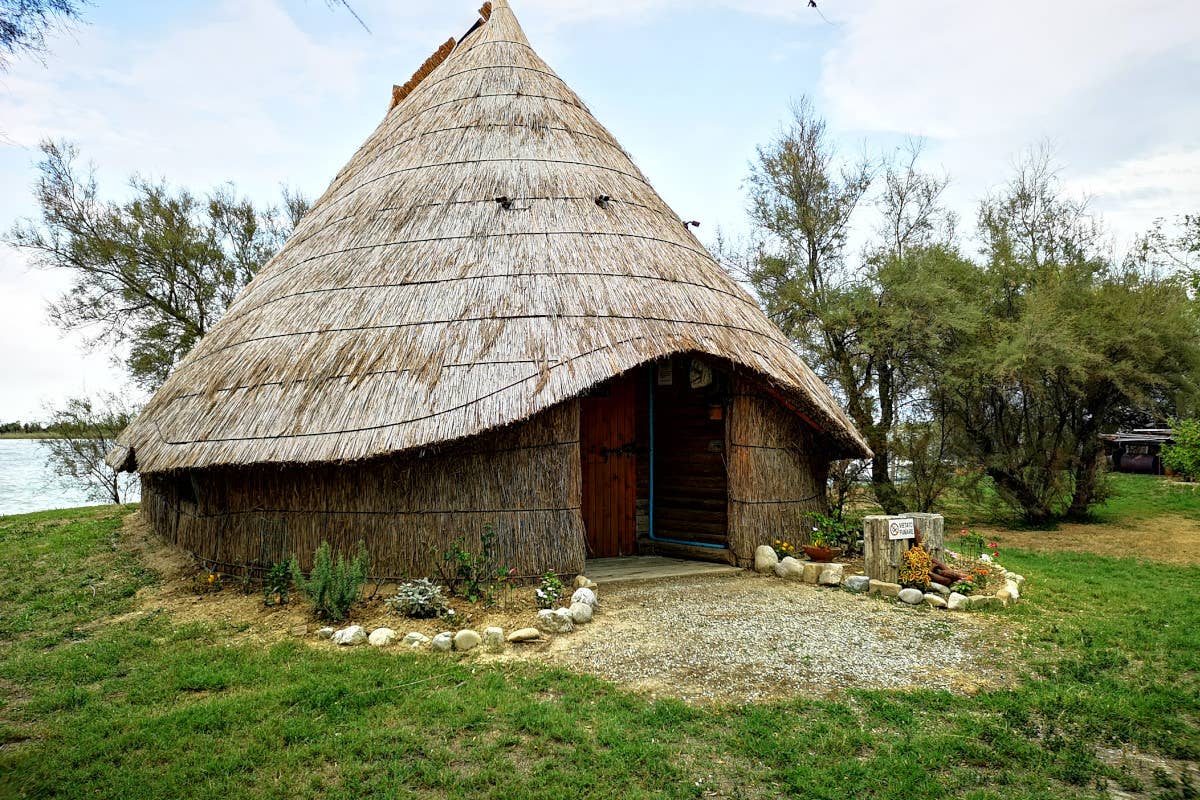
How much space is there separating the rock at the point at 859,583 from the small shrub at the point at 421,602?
164 inches

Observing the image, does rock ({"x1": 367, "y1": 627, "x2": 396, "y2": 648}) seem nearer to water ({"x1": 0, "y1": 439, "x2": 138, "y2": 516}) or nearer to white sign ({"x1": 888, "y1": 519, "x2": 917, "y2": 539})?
white sign ({"x1": 888, "y1": 519, "x2": 917, "y2": 539})

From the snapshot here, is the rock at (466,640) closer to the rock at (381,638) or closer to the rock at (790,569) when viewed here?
the rock at (381,638)

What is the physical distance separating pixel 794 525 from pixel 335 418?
5494 millimetres

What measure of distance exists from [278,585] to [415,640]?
6.94 ft

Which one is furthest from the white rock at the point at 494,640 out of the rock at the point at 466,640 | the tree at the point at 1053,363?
the tree at the point at 1053,363

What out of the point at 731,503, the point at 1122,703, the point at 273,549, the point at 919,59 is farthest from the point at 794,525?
→ the point at 273,549

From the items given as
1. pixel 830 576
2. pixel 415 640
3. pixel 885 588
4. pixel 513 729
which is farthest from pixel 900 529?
pixel 415 640

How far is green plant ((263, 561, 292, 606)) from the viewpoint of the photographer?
6659 millimetres

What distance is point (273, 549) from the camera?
7375 mm

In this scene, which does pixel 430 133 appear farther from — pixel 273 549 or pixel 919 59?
pixel 919 59

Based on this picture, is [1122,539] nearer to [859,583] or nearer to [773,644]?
[859,583]

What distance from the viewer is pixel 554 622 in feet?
19.2

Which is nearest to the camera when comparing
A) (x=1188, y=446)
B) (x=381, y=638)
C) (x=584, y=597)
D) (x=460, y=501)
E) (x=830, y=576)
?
(x=381, y=638)

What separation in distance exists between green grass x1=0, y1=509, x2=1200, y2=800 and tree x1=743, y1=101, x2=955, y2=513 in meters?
8.60
